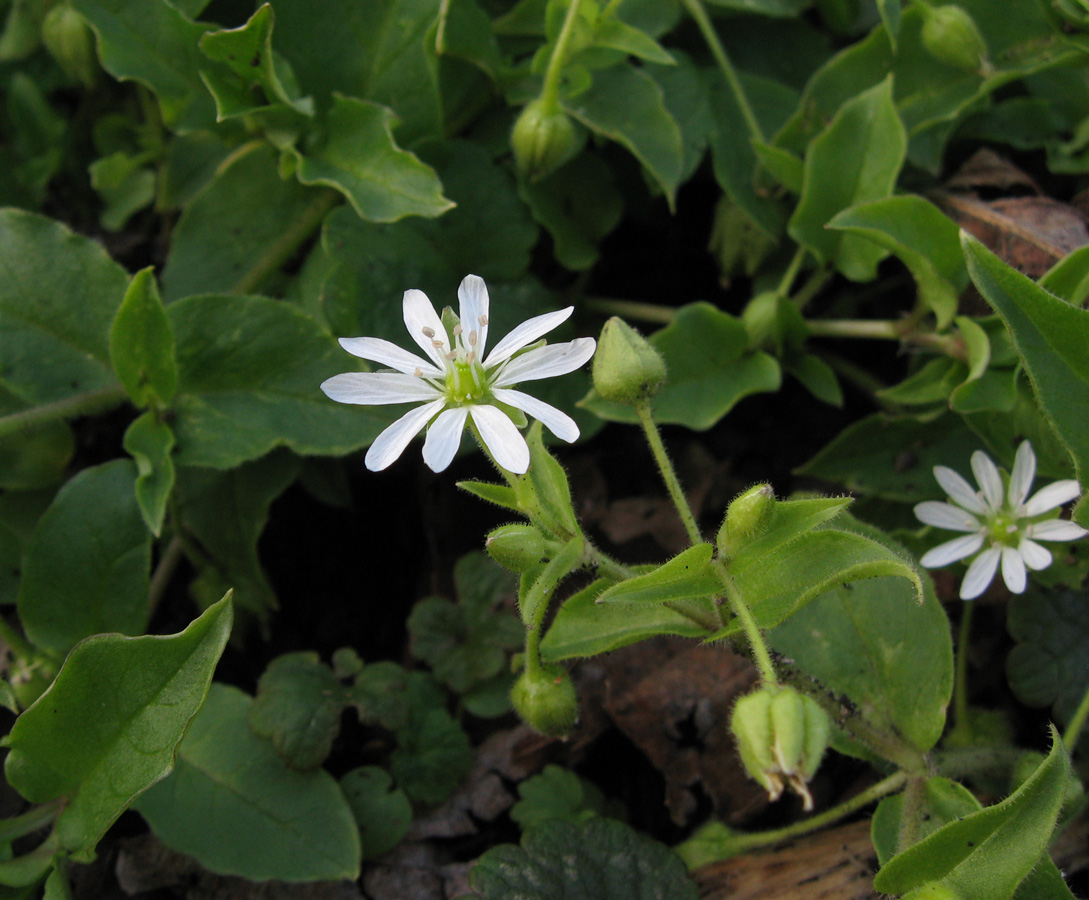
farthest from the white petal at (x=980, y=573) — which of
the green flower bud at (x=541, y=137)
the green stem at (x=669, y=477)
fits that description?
the green flower bud at (x=541, y=137)

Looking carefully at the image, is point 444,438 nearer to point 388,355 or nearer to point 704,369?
point 388,355

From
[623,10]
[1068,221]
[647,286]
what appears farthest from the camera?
[647,286]

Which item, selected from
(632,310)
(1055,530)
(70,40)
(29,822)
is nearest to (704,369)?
(632,310)

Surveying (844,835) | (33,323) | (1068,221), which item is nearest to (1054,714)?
(844,835)

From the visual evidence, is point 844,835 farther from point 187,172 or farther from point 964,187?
point 187,172

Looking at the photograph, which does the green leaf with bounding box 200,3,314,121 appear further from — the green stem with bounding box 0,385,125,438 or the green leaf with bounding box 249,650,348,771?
the green leaf with bounding box 249,650,348,771

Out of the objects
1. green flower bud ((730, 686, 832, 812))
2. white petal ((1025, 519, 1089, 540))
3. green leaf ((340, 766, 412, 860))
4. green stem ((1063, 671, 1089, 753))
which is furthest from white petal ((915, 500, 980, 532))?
green leaf ((340, 766, 412, 860))
